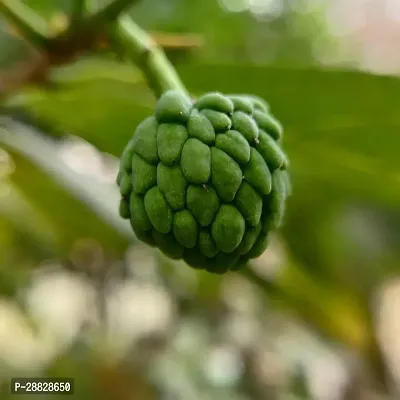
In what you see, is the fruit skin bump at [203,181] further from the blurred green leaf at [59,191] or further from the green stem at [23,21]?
the blurred green leaf at [59,191]

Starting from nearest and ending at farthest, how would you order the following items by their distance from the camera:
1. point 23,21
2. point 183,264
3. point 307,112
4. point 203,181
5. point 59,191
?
1. point 203,181
2. point 23,21
3. point 307,112
4. point 59,191
5. point 183,264

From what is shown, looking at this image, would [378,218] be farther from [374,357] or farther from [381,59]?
[381,59]

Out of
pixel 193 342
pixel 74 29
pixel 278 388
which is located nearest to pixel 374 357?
pixel 278 388

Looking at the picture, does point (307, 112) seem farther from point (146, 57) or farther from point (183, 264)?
point (183, 264)

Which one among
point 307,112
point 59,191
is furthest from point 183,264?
point 307,112

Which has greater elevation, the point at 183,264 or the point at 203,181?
the point at 183,264

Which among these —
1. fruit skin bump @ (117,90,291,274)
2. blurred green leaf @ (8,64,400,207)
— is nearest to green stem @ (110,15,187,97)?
fruit skin bump @ (117,90,291,274)
